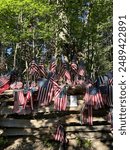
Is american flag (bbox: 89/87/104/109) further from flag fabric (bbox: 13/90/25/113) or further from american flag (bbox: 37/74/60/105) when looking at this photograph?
flag fabric (bbox: 13/90/25/113)

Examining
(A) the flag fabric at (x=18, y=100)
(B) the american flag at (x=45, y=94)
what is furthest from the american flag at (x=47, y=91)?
(A) the flag fabric at (x=18, y=100)

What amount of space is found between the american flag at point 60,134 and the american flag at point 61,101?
0.58 meters

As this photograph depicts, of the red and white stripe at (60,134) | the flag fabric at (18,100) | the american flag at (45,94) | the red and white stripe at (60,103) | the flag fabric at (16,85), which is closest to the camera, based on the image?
the red and white stripe at (60,103)

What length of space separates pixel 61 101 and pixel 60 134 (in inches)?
34.9

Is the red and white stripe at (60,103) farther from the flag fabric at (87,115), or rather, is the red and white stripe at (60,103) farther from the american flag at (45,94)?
the flag fabric at (87,115)

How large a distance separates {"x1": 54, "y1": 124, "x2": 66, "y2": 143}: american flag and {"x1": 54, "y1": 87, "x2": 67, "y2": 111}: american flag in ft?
1.91

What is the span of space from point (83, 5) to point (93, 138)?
35.4 ft

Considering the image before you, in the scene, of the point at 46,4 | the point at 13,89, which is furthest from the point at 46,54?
the point at 13,89

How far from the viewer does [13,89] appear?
11.6m

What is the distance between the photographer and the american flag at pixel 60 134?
10557 mm

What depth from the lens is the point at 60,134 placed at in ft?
34.9

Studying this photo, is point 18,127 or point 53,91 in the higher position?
point 53,91

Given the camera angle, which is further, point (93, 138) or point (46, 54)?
point (46, 54)

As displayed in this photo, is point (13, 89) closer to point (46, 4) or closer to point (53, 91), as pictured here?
point (53, 91)
